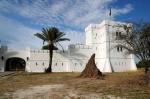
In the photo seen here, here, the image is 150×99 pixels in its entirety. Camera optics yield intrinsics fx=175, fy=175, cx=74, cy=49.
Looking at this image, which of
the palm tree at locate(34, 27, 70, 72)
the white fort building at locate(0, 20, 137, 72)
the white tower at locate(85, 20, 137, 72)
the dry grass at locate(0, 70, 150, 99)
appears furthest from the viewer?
the white tower at locate(85, 20, 137, 72)

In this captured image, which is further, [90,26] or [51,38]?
[90,26]

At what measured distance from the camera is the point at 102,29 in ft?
127

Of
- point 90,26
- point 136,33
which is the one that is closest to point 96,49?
point 90,26

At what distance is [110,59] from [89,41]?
7004mm

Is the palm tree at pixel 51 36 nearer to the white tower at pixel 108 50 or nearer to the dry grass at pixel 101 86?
the white tower at pixel 108 50

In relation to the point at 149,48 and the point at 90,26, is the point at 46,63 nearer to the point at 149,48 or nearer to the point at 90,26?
the point at 90,26

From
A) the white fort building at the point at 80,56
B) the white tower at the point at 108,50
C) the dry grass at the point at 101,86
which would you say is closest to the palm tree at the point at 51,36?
the white fort building at the point at 80,56

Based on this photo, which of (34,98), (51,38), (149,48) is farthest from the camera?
(51,38)

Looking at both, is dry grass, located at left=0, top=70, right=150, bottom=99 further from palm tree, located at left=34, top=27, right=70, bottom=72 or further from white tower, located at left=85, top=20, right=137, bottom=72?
white tower, located at left=85, top=20, right=137, bottom=72

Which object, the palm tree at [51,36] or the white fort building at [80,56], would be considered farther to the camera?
the white fort building at [80,56]

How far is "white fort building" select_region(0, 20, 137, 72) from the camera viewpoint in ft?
117

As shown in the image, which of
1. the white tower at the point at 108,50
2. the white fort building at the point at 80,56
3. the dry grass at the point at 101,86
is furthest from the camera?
the white tower at the point at 108,50

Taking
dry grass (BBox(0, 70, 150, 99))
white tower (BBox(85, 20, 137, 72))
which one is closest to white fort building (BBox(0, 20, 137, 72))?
white tower (BBox(85, 20, 137, 72))

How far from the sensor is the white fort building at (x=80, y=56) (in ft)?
117
